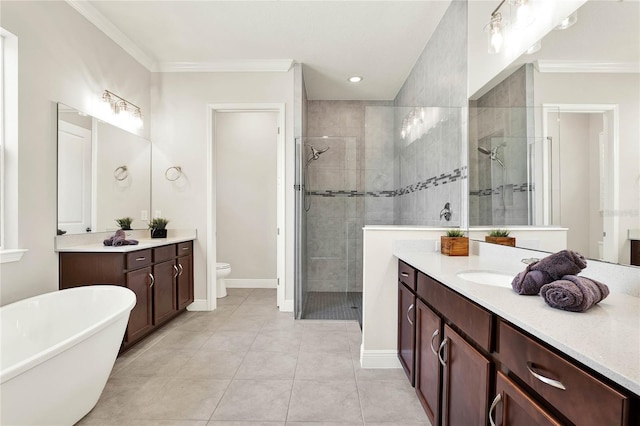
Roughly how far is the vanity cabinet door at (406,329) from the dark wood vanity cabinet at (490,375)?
2cm

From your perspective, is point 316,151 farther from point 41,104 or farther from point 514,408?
point 514,408

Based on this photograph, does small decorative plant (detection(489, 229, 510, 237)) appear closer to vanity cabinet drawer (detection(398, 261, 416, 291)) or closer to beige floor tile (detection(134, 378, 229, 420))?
vanity cabinet drawer (detection(398, 261, 416, 291))

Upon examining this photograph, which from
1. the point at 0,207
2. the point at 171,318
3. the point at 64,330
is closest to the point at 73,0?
the point at 0,207

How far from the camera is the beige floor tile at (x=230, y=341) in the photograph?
8.64ft

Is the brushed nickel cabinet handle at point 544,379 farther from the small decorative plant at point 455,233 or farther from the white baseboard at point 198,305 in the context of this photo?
the white baseboard at point 198,305

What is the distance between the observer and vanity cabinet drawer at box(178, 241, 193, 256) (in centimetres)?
335

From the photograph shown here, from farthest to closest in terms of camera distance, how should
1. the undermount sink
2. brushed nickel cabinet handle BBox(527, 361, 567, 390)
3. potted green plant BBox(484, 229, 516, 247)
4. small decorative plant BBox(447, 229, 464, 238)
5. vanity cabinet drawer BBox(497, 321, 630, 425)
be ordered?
1. small decorative plant BBox(447, 229, 464, 238)
2. potted green plant BBox(484, 229, 516, 247)
3. the undermount sink
4. brushed nickel cabinet handle BBox(527, 361, 567, 390)
5. vanity cabinet drawer BBox(497, 321, 630, 425)

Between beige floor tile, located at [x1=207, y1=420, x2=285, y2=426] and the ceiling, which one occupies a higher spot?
the ceiling

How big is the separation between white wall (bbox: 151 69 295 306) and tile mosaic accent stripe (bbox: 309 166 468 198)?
547 millimetres

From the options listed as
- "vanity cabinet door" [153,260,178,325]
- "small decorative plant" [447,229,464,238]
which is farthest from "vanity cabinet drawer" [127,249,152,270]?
"small decorative plant" [447,229,464,238]

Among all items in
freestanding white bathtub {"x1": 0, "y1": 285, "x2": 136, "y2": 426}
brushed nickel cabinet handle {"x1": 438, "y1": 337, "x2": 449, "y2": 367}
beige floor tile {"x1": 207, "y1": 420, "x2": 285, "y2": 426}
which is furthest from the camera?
beige floor tile {"x1": 207, "y1": 420, "x2": 285, "y2": 426}

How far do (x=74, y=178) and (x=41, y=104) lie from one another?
0.58 metres

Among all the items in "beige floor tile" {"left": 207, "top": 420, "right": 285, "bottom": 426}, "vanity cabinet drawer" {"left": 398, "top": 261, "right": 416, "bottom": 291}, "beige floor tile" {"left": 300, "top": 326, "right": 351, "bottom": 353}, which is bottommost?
"beige floor tile" {"left": 300, "top": 326, "right": 351, "bottom": 353}

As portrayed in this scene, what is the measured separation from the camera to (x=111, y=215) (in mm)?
3018
